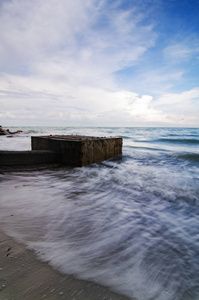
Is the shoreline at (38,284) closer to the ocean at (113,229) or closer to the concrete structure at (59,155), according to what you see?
the ocean at (113,229)

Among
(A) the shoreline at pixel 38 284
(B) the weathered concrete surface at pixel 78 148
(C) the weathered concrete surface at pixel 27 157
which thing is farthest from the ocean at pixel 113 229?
(B) the weathered concrete surface at pixel 78 148

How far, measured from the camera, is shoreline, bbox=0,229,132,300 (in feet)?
3.49

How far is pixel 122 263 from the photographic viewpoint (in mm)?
1429

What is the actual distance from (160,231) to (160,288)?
2.53 ft

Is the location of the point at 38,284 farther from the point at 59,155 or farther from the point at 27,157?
the point at 59,155

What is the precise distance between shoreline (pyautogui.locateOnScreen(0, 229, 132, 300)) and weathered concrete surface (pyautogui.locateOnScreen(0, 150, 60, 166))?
3.08 metres

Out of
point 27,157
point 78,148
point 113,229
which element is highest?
point 78,148

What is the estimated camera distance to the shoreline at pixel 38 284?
106 centimetres

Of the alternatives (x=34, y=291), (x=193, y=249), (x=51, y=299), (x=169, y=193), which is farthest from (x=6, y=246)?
(x=169, y=193)

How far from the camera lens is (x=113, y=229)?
1928mm

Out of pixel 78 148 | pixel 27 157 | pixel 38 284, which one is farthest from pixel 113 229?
pixel 27 157

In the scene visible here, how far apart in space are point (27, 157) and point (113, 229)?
3103 millimetres

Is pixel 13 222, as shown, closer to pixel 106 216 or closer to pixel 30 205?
pixel 30 205

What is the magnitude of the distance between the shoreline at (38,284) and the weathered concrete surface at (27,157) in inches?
121
